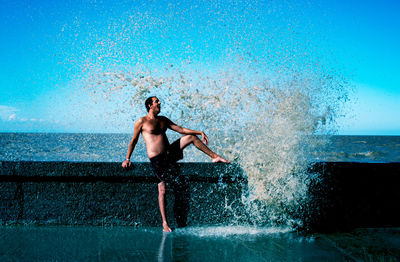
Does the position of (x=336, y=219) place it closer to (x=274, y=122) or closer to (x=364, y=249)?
(x=364, y=249)

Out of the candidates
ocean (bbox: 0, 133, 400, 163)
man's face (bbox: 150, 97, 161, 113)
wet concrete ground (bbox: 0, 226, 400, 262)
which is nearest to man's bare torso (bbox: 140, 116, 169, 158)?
man's face (bbox: 150, 97, 161, 113)

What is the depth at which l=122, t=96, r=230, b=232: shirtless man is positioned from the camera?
3.61m

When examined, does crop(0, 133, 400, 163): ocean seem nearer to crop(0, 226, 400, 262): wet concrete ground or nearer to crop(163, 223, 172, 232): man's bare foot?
crop(0, 226, 400, 262): wet concrete ground

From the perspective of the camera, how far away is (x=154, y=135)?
3902mm

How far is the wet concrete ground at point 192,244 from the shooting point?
2670mm

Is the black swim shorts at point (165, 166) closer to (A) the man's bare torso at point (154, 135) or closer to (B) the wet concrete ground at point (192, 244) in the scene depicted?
(A) the man's bare torso at point (154, 135)

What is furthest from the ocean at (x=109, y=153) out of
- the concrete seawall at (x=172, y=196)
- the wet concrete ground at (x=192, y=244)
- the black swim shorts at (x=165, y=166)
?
the black swim shorts at (x=165, y=166)

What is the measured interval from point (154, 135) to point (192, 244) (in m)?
1.52

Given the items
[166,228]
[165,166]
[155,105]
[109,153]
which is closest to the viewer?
[166,228]

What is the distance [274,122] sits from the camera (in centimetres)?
479

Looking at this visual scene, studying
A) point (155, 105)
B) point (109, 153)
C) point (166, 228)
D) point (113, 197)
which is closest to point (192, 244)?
point (166, 228)

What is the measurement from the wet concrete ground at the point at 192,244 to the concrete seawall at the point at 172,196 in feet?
0.49

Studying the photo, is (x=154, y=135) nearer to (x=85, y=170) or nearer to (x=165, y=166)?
(x=165, y=166)

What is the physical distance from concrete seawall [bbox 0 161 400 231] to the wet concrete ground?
15 cm
